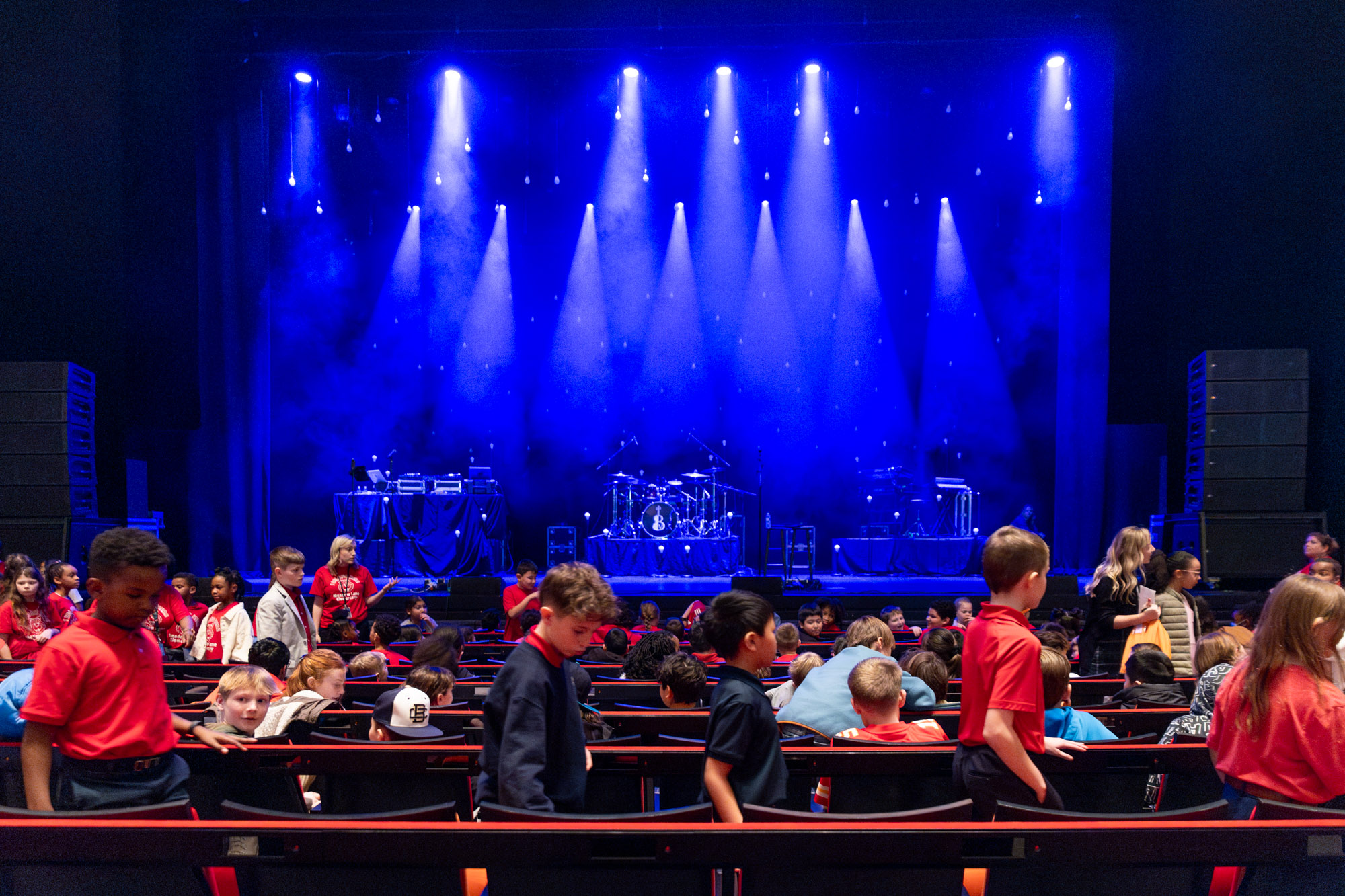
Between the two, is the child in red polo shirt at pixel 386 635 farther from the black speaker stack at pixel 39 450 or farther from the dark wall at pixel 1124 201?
the dark wall at pixel 1124 201

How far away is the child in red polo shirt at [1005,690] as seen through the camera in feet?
7.24

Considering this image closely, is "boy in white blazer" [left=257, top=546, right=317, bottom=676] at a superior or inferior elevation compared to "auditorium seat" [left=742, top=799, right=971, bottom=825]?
inferior

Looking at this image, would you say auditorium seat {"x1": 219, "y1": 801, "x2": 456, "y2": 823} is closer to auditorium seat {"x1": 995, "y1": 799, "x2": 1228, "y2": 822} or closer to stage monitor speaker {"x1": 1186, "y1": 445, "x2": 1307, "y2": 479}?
auditorium seat {"x1": 995, "y1": 799, "x2": 1228, "y2": 822}

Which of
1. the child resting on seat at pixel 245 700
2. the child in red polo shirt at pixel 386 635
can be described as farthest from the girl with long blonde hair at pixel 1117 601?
the child resting on seat at pixel 245 700

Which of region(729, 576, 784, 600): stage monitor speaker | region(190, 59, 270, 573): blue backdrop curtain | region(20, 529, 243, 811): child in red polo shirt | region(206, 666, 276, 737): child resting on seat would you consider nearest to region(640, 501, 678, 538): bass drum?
region(729, 576, 784, 600): stage monitor speaker

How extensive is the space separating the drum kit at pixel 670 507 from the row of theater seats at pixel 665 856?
1147 cm

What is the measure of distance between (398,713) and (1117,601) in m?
3.81

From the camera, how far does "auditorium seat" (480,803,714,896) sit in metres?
1.76

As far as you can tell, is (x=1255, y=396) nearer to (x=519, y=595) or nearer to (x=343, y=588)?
(x=519, y=595)

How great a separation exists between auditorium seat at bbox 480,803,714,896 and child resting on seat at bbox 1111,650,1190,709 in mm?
2727

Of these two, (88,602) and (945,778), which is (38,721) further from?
(88,602)

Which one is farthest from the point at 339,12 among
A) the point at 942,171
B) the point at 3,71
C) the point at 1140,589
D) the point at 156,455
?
the point at 1140,589

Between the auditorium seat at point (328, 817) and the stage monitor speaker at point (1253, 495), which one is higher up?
the auditorium seat at point (328, 817)

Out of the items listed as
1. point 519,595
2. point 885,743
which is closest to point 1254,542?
point 519,595
